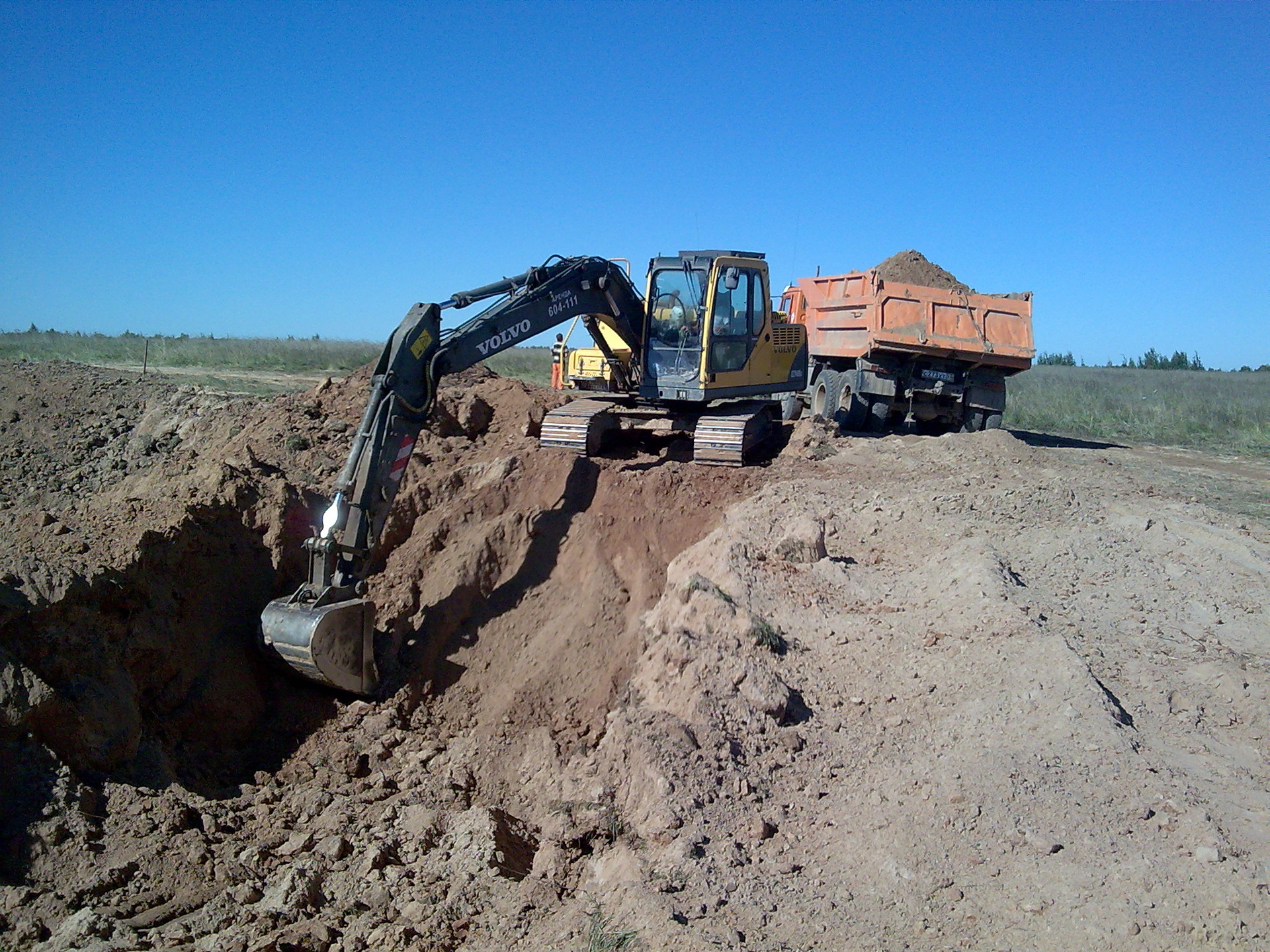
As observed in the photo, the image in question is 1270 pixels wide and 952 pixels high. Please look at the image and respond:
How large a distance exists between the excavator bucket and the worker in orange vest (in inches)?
239

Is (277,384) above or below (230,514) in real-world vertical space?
above

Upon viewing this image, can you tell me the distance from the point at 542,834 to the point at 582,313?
5460mm

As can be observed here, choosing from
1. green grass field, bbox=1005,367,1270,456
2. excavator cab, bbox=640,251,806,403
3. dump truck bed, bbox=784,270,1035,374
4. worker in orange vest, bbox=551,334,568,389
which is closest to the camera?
excavator cab, bbox=640,251,806,403

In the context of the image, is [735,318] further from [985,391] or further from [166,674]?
[166,674]

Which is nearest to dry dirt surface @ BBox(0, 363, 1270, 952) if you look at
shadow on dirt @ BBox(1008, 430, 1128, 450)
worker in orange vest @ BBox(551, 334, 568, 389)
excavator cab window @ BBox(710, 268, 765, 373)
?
excavator cab window @ BBox(710, 268, 765, 373)

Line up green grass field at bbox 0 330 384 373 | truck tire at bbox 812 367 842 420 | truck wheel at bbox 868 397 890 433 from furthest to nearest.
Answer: green grass field at bbox 0 330 384 373 → truck tire at bbox 812 367 842 420 → truck wheel at bbox 868 397 890 433

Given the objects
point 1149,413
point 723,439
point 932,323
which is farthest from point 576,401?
point 1149,413

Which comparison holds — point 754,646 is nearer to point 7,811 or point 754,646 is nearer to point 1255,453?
point 7,811

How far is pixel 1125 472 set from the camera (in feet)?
37.3

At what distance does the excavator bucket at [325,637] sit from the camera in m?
6.31

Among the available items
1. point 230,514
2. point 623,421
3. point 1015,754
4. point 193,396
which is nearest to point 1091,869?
point 1015,754

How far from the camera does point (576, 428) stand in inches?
388

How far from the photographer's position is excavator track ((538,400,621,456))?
980 cm

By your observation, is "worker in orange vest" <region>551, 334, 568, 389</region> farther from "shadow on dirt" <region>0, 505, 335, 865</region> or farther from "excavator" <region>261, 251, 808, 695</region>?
"shadow on dirt" <region>0, 505, 335, 865</region>
